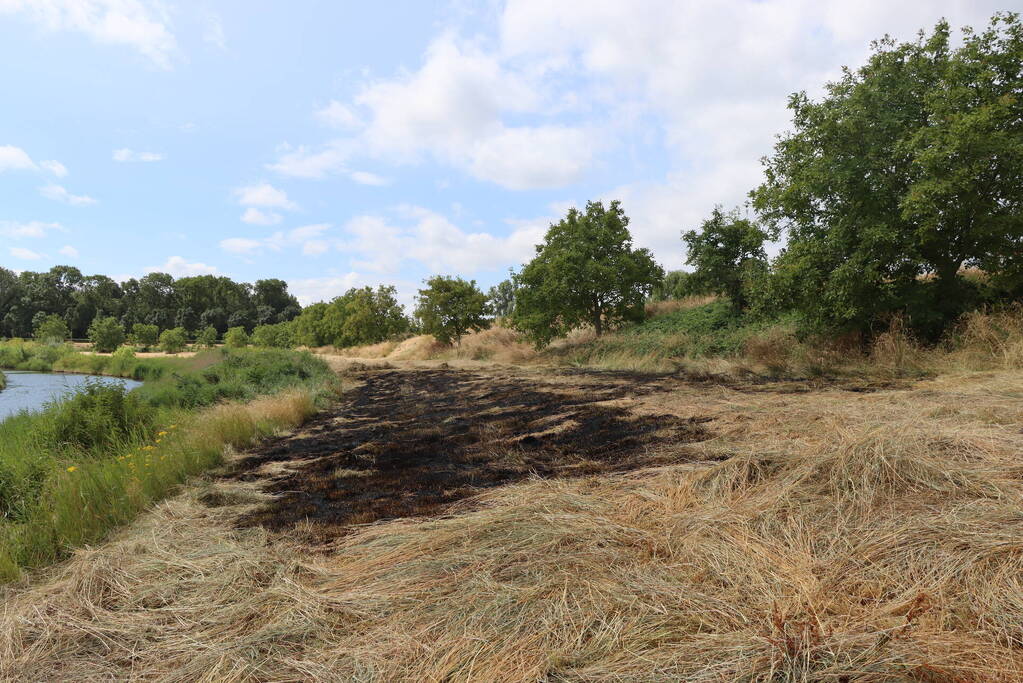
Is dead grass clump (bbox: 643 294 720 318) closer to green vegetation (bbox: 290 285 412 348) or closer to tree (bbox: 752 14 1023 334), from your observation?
tree (bbox: 752 14 1023 334)

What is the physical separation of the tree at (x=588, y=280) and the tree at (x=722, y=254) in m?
2.98

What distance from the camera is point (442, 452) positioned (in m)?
6.71

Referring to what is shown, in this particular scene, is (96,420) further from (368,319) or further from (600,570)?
(368,319)

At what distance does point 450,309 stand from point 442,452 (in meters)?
28.2

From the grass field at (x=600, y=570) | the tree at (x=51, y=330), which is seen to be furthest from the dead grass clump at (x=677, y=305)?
the tree at (x=51, y=330)

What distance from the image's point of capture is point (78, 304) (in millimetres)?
80688

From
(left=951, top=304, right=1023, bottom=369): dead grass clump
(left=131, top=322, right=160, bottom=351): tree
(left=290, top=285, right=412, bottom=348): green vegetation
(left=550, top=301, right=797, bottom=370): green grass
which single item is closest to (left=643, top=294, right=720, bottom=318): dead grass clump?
(left=550, top=301, right=797, bottom=370): green grass

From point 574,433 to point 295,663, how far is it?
496cm

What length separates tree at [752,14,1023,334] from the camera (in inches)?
374

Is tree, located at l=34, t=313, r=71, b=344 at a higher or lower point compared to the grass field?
higher

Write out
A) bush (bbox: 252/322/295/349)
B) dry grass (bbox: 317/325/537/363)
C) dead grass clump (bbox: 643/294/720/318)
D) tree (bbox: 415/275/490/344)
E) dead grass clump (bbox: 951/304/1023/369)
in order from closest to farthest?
dead grass clump (bbox: 951/304/1023/369) < dead grass clump (bbox: 643/294/720/318) < dry grass (bbox: 317/325/537/363) < tree (bbox: 415/275/490/344) < bush (bbox: 252/322/295/349)

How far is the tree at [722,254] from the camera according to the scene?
19.7 meters

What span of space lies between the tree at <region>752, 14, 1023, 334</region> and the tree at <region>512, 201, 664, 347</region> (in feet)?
35.1

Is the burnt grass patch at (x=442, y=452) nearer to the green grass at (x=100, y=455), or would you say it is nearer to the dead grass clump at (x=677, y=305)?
the green grass at (x=100, y=455)
